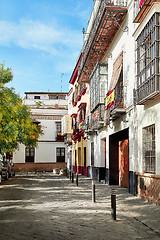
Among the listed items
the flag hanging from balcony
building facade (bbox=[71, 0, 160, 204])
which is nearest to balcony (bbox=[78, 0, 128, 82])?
building facade (bbox=[71, 0, 160, 204])

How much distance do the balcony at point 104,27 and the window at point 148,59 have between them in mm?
2869

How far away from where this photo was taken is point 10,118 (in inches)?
784

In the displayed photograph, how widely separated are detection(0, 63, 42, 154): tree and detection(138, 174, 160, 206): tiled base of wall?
731cm

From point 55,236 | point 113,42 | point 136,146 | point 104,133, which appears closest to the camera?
point 55,236

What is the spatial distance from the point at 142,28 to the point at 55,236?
27.8 feet

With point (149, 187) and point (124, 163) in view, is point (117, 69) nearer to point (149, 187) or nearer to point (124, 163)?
point (124, 163)

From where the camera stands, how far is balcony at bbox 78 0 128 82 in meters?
15.5

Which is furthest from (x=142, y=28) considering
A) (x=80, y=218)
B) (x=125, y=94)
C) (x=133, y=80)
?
(x=80, y=218)

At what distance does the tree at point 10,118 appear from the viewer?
1872cm

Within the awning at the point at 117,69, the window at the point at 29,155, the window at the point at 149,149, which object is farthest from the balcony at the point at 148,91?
the window at the point at 29,155

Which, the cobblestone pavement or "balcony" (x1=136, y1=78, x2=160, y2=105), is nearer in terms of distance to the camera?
the cobblestone pavement

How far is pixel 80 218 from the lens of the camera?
8961mm

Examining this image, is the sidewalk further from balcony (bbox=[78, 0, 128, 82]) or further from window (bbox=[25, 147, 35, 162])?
window (bbox=[25, 147, 35, 162])

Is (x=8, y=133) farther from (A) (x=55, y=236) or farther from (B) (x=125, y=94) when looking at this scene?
(A) (x=55, y=236)
